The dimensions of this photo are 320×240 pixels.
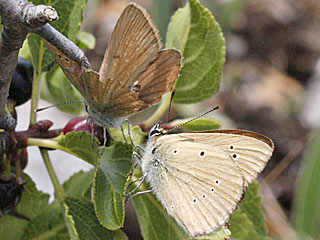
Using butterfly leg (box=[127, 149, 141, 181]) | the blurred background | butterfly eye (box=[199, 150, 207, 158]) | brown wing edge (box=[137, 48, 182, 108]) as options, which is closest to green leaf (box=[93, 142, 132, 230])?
butterfly leg (box=[127, 149, 141, 181])

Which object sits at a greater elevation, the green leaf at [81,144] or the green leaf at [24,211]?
the green leaf at [81,144]

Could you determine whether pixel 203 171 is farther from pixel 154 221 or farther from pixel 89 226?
pixel 89 226

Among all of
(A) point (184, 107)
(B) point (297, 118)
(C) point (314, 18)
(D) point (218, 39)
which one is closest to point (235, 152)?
(D) point (218, 39)

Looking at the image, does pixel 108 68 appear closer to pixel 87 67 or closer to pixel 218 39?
pixel 87 67

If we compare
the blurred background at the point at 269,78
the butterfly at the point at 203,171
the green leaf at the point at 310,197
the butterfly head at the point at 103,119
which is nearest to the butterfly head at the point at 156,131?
the butterfly at the point at 203,171

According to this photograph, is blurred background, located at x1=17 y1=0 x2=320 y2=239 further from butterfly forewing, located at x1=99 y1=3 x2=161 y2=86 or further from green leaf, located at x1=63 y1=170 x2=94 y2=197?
butterfly forewing, located at x1=99 y1=3 x2=161 y2=86

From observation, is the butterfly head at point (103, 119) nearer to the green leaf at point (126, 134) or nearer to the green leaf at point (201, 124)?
the green leaf at point (126, 134)

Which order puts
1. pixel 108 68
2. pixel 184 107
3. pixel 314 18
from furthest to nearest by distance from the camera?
pixel 314 18, pixel 184 107, pixel 108 68
